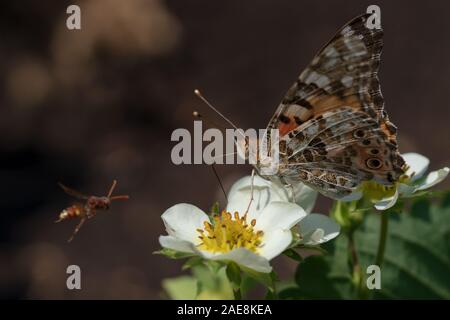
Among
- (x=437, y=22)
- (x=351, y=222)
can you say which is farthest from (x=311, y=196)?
(x=437, y=22)

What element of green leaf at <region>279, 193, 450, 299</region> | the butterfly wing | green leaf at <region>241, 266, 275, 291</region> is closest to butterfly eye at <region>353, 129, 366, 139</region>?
the butterfly wing

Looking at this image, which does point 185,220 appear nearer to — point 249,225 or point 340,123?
point 249,225

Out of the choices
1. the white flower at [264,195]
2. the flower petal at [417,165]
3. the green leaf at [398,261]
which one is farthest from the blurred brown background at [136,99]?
the white flower at [264,195]

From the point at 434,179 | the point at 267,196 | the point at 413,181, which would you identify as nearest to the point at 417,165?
the point at 413,181

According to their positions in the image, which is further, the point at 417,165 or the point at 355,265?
the point at 417,165

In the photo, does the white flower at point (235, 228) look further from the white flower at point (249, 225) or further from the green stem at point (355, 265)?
the green stem at point (355, 265)

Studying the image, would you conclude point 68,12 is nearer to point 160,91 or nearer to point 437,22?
point 160,91

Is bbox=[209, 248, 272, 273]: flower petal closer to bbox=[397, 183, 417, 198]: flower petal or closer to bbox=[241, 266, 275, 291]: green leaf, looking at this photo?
bbox=[241, 266, 275, 291]: green leaf
